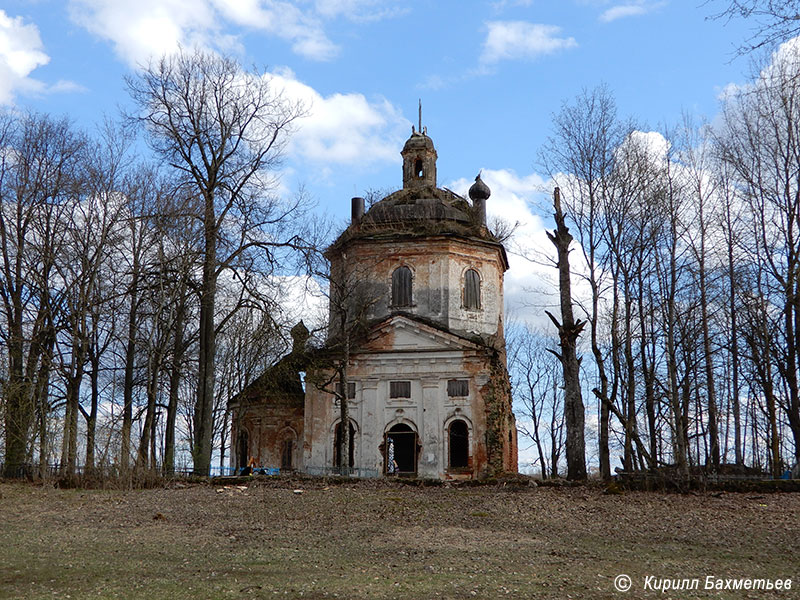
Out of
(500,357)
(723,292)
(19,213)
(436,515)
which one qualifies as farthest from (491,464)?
(19,213)

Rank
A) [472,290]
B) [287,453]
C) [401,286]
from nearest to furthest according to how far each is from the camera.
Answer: [401,286] < [472,290] < [287,453]

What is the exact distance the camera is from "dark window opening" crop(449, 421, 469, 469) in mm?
30906

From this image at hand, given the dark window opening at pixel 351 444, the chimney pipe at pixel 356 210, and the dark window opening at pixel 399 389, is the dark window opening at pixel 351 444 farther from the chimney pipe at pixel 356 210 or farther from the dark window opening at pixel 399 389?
the chimney pipe at pixel 356 210

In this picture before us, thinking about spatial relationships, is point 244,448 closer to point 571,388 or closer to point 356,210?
point 356,210

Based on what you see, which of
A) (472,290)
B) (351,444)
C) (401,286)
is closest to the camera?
(351,444)

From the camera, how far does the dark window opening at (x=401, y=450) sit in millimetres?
31359

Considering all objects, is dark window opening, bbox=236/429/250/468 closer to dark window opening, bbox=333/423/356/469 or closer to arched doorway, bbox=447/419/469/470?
dark window opening, bbox=333/423/356/469

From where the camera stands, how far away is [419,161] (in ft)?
125

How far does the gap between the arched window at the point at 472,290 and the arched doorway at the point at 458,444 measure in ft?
17.0

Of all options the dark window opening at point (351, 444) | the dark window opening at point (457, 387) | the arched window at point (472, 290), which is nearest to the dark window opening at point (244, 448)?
the dark window opening at point (351, 444)

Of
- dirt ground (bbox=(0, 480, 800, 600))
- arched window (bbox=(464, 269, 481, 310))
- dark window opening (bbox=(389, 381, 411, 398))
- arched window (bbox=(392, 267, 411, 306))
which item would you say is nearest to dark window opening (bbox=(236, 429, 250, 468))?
dark window opening (bbox=(389, 381, 411, 398))

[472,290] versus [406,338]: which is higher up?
[472,290]

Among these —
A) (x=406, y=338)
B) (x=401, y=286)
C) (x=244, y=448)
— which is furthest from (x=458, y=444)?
(x=244, y=448)

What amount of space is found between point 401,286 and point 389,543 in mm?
22595
